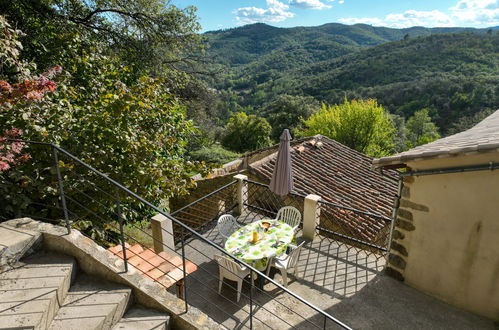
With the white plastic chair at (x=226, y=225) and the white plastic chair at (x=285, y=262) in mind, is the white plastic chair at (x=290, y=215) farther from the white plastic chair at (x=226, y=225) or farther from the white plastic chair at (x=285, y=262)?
the white plastic chair at (x=285, y=262)

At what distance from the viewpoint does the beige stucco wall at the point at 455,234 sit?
14.1 ft

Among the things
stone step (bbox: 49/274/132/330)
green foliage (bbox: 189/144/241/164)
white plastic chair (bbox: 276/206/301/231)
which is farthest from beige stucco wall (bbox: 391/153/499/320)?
green foliage (bbox: 189/144/241/164)

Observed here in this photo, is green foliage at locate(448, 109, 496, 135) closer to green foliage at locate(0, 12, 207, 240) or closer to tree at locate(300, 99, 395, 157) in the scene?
tree at locate(300, 99, 395, 157)

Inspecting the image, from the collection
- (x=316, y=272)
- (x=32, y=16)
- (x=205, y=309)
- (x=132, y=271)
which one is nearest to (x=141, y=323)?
(x=132, y=271)

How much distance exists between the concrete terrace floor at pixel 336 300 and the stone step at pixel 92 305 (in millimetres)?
1300

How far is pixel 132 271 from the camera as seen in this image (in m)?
3.26

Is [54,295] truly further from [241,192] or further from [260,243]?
[241,192]

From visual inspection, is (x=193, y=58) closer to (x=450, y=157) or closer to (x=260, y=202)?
(x=260, y=202)

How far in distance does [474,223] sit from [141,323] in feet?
14.9

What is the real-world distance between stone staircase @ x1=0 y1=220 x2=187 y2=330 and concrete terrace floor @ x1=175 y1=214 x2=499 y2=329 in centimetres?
127

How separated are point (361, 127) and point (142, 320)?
22408 millimetres

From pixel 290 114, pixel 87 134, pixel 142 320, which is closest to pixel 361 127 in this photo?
pixel 290 114

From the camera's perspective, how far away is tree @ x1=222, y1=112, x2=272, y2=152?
2946 centimetres

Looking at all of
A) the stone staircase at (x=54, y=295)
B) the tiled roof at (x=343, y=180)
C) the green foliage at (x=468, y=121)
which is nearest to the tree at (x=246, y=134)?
the tiled roof at (x=343, y=180)
